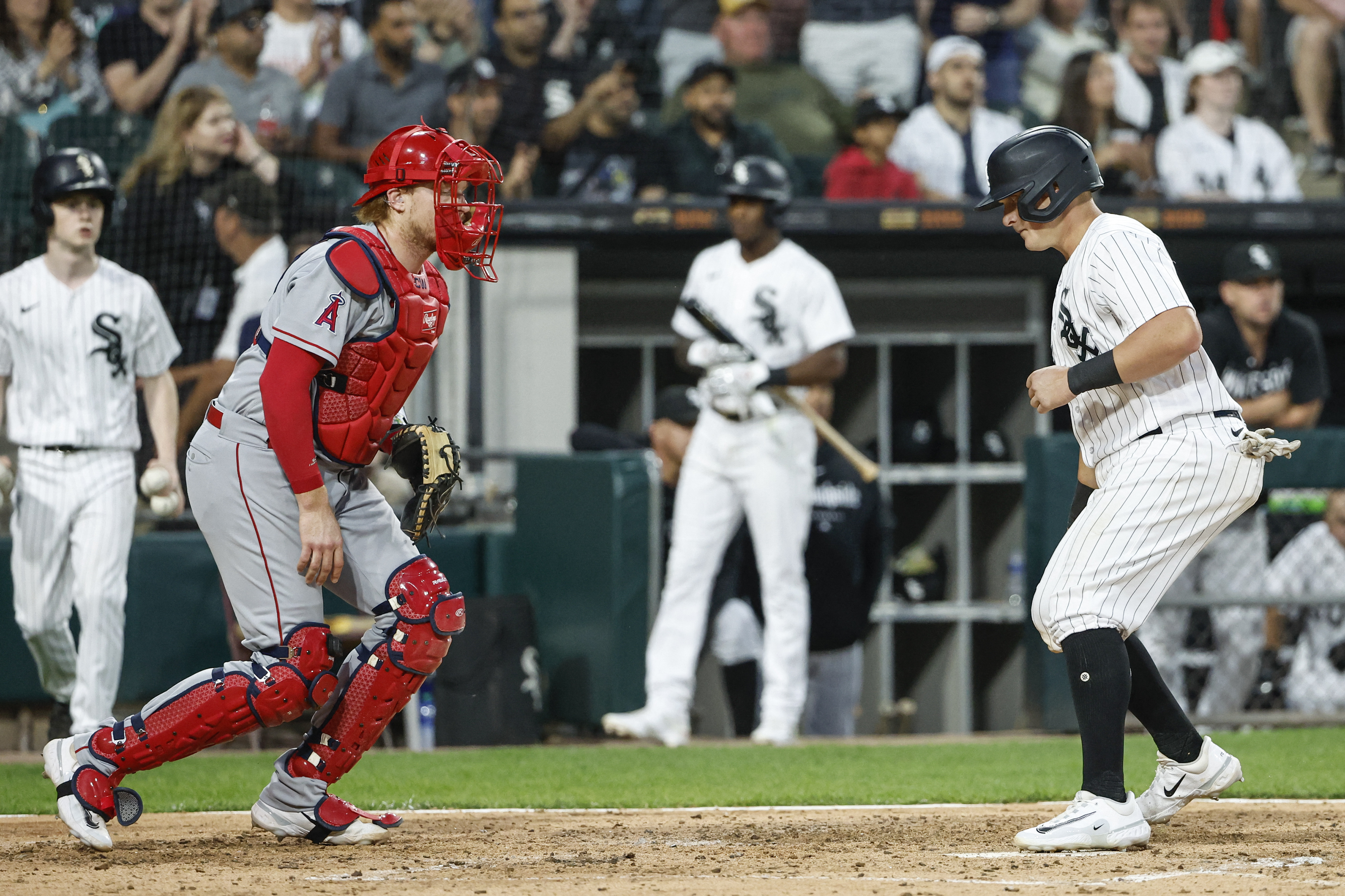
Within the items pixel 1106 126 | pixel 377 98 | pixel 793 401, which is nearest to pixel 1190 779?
pixel 793 401

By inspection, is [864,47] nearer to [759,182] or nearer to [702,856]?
[759,182]

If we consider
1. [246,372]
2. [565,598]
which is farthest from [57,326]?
[565,598]

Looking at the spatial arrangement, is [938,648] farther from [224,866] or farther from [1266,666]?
[224,866]

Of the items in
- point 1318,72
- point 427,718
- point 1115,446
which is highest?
point 1318,72

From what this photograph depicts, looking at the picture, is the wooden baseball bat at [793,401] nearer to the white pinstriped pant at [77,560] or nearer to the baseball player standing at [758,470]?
the baseball player standing at [758,470]

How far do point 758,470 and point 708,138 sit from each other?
11.0ft

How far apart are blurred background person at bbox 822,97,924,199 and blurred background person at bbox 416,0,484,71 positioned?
2.12m

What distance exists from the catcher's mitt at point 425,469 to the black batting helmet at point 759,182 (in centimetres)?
296

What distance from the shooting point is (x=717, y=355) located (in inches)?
259

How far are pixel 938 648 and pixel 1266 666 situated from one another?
90.5 inches

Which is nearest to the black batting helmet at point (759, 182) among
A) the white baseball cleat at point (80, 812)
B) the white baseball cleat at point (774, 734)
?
Result: the white baseball cleat at point (774, 734)

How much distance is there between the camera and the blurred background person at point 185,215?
27.1 ft

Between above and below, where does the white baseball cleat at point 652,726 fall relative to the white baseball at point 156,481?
below

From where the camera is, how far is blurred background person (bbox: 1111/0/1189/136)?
9.70m
